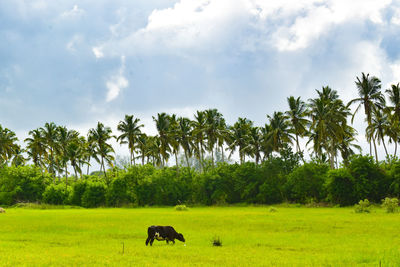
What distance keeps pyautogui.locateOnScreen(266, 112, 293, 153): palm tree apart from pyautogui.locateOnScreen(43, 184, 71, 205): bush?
43688mm

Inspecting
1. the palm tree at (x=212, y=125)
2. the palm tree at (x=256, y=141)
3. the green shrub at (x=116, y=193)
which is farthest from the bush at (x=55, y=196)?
the palm tree at (x=256, y=141)

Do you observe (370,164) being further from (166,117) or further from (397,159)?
(166,117)

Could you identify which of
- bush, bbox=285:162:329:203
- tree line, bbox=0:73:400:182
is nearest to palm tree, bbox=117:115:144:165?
tree line, bbox=0:73:400:182

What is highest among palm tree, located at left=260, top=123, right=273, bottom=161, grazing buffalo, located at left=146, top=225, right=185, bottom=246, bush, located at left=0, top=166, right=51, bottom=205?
palm tree, located at left=260, top=123, right=273, bottom=161

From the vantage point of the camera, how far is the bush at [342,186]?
5250cm

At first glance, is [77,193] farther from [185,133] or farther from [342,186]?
[342,186]

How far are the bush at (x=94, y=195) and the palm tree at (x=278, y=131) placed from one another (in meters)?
35.6

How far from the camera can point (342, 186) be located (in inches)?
Answer: 2080

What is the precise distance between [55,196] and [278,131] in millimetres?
47597

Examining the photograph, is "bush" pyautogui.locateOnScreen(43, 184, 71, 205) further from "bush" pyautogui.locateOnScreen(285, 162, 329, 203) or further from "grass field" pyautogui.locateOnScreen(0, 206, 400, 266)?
"grass field" pyautogui.locateOnScreen(0, 206, 400, 266)

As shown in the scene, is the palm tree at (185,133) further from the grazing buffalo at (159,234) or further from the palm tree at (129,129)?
the grazing buffalo at (159,234)

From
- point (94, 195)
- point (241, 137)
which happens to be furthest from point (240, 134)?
point (94, 195)

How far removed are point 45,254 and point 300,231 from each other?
50.2 feet

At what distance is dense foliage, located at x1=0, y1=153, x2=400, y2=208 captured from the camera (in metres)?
53.2
